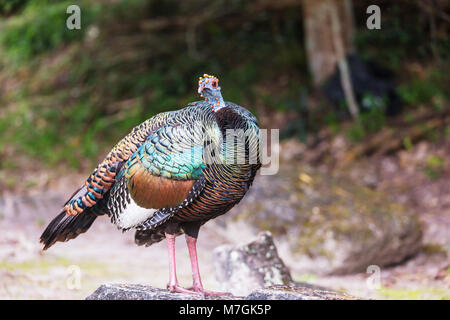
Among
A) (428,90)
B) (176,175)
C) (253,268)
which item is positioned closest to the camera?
(176,175)

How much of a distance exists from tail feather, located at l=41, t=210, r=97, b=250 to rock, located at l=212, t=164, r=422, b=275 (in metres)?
3.24

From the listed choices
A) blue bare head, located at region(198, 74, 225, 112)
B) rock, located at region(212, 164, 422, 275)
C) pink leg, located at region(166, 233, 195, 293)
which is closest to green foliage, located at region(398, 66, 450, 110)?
rock, located at region(212, 164, 422, 275)

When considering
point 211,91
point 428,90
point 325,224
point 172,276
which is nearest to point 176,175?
point 211,91

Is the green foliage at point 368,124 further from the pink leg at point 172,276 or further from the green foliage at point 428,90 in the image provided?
the pink leg at point 172,276

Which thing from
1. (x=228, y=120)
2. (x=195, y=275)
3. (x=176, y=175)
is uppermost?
(x=228, y=120)

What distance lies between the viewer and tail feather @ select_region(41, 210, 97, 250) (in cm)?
452

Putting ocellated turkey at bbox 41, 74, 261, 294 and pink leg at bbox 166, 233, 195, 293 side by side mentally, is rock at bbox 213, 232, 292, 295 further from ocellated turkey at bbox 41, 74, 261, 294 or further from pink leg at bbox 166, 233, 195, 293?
pink leg at bbox 166, 233, 195, 293

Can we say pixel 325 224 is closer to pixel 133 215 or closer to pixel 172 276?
pixel 172 276

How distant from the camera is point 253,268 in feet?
18.6

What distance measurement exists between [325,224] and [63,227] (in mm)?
3712

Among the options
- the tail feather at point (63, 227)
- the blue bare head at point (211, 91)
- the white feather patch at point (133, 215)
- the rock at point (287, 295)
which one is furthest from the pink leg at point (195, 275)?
the blue bare head at point (211, 91)

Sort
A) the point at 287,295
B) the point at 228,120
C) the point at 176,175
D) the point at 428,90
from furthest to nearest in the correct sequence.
Result: the point at 428,90 < the point at 176,175 < the point at 228,120 < the point at 287,295
